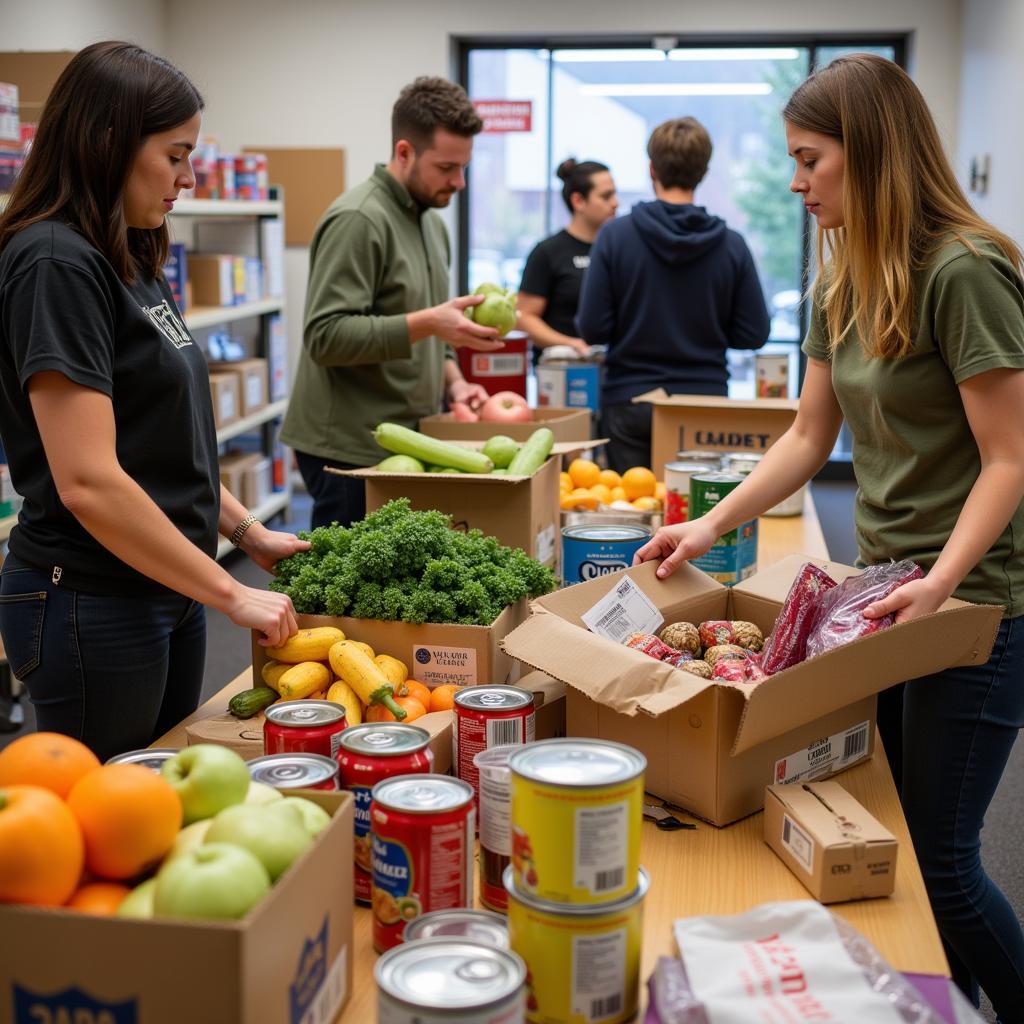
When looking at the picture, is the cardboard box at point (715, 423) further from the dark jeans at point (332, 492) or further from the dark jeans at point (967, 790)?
the dark jeans at point (967, 790)

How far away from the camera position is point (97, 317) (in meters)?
1.49

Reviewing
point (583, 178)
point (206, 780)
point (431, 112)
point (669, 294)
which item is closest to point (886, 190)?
point (206, 780)

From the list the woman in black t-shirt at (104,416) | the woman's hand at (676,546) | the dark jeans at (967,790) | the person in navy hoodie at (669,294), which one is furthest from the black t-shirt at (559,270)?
the dark jeans at (967,790)

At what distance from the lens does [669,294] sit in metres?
3.62

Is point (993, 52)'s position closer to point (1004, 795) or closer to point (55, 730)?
point (1004, 795)

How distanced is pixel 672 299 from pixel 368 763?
8.94 ft

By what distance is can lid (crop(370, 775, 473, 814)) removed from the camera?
1027 millimetres

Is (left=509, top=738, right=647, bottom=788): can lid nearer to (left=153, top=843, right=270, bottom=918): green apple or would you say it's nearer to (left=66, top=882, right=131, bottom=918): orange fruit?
(left=153, top=843, right=270, bottom=918): green apple

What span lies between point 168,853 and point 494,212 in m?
7.27

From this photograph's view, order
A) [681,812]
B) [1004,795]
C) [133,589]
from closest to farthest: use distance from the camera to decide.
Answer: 1. [681,812]
2. [133,589]
3. [1004,795]

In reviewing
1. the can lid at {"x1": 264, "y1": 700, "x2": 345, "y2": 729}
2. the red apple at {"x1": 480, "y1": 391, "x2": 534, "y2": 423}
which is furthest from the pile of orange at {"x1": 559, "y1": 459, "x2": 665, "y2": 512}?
the can lid at {"x1": 264, "y1": 700, "x2": 345, "y2": 729}

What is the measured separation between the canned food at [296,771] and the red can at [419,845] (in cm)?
5

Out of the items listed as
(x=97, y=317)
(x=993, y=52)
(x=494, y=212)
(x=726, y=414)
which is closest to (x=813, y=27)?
(x=993, y=52)

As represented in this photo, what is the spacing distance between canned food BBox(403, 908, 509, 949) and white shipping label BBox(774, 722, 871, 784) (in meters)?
0.58
